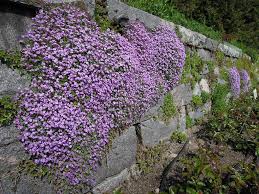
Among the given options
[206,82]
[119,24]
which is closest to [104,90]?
[119,24]

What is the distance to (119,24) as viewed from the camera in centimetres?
345

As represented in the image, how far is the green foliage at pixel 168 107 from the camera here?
419 cm

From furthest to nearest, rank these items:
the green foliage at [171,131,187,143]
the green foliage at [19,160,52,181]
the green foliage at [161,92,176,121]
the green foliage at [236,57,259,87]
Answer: the green foliage at [236,57,259,87] → the green foliage at [171,131,187,143] → the green foliage at [161,92,176,121] → the green foliage at [19,160,52,181]

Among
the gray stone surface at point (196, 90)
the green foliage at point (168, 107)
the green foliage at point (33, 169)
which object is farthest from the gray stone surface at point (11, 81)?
the gray stone surface at point (196, 90)

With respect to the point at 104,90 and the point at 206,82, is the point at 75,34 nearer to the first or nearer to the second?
the point at 104,90

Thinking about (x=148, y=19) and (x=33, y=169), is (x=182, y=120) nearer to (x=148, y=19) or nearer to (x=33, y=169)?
(x=148, y=19)

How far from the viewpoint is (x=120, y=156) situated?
10.7 ft

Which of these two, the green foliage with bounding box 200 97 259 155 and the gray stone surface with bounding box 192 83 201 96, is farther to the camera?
the gray stone surface with bounding box 192 83 201 96

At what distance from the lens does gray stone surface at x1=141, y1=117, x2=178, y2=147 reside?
377cm

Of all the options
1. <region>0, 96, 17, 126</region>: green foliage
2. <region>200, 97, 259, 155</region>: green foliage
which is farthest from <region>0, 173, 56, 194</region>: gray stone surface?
<region>200, 97, 259, 155</region>: green foliage

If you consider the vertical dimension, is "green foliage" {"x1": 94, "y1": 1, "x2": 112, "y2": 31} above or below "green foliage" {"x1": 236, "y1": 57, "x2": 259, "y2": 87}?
above

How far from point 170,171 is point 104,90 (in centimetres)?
133

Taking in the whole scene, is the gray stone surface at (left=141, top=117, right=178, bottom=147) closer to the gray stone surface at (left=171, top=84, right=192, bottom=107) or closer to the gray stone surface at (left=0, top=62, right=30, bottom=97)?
the gray stone surface at (left=171, top=84, right=192, bottom=107)

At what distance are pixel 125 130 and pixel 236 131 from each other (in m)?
2.36
